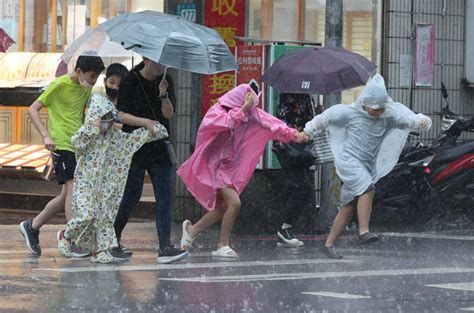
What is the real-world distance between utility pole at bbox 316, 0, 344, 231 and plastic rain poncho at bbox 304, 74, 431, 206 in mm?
2361

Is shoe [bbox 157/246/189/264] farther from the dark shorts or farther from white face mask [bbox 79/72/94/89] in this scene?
white face mask [bbox 79/72/94/89]

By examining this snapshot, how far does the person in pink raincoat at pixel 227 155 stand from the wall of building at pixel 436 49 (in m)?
4.06

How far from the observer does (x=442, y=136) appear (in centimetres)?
1577

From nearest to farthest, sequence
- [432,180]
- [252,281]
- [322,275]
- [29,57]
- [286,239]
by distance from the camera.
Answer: [252,281] → [322,275] → [286,239] → [432,180] → [29,57]

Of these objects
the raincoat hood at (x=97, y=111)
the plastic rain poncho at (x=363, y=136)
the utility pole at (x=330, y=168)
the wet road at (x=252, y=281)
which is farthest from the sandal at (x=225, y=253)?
the utility pole at (x=330, y=168)

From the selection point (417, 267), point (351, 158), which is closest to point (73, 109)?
point (351, 158)

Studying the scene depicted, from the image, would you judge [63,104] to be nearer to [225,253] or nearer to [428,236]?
[225,253]

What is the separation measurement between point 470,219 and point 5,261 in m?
6.44

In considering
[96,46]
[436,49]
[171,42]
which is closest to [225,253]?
[171,42]

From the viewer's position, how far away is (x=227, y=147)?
12.5m

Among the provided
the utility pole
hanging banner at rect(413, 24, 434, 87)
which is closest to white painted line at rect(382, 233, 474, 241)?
the utility pole

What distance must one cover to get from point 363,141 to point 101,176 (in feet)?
7.86

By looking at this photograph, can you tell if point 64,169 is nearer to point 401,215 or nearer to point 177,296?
point 177,296

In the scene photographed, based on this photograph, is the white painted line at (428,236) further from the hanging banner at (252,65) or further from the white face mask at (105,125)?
the white face mask at (105,125)
